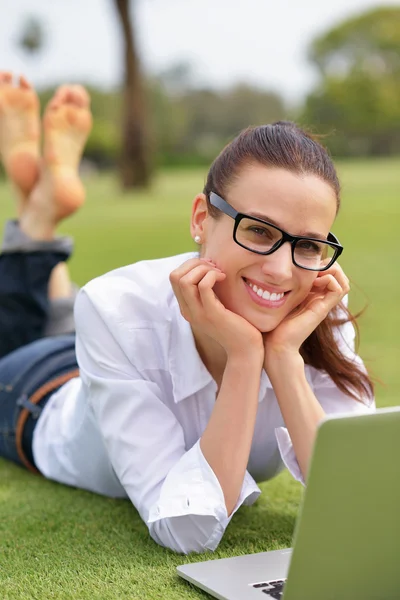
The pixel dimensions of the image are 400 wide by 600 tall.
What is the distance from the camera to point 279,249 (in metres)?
2.10

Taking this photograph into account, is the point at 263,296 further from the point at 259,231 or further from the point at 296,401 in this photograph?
the point at 296,401

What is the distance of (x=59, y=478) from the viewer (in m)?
2.89

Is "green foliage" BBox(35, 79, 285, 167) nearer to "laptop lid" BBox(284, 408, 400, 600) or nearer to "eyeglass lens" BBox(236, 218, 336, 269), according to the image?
"eyeglass lens" BBox(236, 218, 336, 269)

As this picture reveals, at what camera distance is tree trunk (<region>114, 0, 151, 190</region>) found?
21.6 metres

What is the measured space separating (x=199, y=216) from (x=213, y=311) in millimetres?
310

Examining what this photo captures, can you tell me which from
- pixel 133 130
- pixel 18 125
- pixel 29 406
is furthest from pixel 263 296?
pixel 133 130

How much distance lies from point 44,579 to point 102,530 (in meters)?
0.40

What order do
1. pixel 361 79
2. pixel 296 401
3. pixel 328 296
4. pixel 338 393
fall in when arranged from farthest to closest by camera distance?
pixel 361 79 → pixel 338 393 → pixel 328 296 → pixel 296 401

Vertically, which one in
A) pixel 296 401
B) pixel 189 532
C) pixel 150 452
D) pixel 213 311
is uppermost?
pixel 213 311

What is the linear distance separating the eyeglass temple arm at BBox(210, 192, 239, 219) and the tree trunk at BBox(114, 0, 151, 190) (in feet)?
65.9

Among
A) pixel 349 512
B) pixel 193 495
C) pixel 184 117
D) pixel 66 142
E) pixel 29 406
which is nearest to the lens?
pixel 349 512

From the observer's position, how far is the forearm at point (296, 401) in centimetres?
218

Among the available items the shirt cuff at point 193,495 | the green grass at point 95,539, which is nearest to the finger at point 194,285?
the shirt cuff at point 193,495

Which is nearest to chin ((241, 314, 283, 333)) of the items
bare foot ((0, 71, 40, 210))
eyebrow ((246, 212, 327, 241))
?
eyebrow ((246, 212, 327, 241))
